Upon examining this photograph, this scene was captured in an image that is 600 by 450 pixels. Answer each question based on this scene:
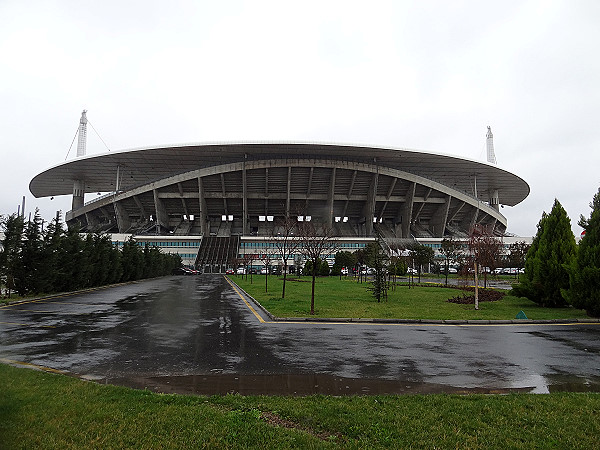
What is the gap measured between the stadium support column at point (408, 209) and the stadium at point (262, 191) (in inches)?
12.3

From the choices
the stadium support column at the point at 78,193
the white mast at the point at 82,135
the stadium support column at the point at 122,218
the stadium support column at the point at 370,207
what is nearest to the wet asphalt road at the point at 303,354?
the stadium support column at the point at 370,207

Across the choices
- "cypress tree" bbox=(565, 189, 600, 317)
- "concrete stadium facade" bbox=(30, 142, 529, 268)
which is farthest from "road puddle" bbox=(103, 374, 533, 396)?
"concrete stadium facade" bbox=(30, 142, 529, 268)

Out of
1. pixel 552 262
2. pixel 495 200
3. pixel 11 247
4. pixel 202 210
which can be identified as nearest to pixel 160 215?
pixel 202 210

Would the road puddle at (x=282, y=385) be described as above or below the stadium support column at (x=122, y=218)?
below

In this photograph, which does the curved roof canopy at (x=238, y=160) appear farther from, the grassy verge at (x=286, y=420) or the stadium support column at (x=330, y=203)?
the grassy verge at (x=286, y=420)

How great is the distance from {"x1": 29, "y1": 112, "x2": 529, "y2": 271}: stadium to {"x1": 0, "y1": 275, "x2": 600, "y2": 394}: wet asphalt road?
61041 millimetres

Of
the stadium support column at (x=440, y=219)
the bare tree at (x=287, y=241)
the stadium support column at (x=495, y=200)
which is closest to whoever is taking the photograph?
the bare tree at (x=287, y=241)

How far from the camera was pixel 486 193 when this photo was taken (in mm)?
96438

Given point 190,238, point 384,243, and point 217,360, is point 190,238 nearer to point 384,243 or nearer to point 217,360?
point 384,243

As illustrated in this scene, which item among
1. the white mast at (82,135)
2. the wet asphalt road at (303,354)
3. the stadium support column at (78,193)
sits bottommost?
the wet asphalt road at (303,354)

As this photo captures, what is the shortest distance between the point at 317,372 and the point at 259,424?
8.99 ft

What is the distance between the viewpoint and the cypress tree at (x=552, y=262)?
17516 mm

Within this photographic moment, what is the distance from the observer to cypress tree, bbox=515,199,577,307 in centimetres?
1752

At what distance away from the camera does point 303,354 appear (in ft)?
26.8
